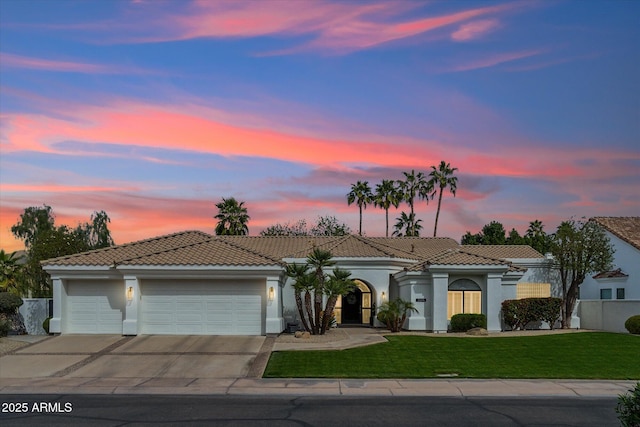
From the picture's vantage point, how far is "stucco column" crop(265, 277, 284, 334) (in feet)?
97.7

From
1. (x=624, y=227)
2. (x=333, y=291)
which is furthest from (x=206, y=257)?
(x=624, y=227)

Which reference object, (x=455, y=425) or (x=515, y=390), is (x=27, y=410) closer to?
(x=455, y=425)

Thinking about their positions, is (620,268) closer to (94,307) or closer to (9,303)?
(94,307)

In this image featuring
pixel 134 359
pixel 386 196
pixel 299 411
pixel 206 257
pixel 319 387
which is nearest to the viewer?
pixel 299 411

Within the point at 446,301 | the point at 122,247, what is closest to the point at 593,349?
the point at 446,301

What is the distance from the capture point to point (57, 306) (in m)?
30.4

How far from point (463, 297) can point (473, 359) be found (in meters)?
10.2

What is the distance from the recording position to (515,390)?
18.8 m

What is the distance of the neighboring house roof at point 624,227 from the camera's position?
42438 mm

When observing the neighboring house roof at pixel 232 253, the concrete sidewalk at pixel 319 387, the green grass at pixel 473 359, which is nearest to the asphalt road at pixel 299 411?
the concrete sidewalk at pixel 319 387

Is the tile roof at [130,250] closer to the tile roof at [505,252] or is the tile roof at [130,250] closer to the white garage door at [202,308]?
the white garage door at [202,308]

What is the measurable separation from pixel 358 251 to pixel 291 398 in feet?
68.8

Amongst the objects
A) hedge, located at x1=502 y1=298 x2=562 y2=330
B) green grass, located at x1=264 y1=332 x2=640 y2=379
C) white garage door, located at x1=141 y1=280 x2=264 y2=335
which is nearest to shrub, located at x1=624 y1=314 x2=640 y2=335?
green grass, located at x1=264 y1=332 x2=640 y2=379

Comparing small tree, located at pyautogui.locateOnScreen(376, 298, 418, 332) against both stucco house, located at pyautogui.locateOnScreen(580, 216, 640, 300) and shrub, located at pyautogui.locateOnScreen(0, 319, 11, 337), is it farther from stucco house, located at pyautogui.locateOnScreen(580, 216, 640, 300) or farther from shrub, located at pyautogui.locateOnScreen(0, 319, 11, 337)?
shrub, located at pyautogui.locateOnScreen(0, 319, 11, 337)
